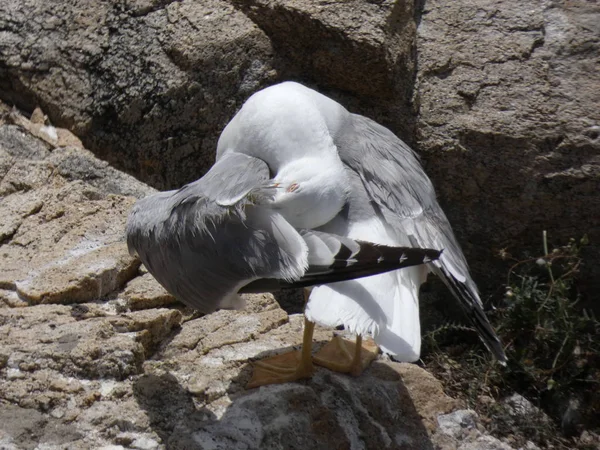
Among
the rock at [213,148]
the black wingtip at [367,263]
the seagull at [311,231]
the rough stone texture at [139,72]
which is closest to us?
the black wingtip at [367,263]

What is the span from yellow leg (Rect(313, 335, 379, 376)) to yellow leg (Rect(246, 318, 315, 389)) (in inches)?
4.8

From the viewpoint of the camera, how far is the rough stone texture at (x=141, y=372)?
3.01 metres

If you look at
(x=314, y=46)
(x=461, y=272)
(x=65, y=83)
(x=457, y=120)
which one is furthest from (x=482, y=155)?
(x=65, y=83)

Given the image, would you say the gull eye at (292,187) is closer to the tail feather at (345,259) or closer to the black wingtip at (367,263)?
the tail feather at (345,259)

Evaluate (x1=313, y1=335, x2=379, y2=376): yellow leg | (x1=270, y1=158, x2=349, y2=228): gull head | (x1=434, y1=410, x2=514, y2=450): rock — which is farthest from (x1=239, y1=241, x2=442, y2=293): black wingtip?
Answer: (x1=434, y1=410, x2=514, y2=450): rock

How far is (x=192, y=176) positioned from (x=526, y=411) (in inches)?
80.1

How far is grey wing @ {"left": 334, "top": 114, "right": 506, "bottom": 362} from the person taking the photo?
10.3 ft

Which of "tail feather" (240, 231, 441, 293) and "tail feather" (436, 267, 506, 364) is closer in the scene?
"tail feather" (240, 231, 441, 293)

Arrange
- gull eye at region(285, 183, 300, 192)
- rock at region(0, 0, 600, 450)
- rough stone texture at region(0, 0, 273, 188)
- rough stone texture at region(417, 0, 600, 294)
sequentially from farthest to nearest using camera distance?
rough stone texture at region(0, 0, 273, 188), rough stone texture at region(417, 0, 600, 294), rock at region(0, 0, 600, 450), gull eye at region(285, 183, 300, 192)

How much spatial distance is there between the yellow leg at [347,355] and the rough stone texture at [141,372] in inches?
1.8

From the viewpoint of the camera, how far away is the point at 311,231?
2979 millimetres

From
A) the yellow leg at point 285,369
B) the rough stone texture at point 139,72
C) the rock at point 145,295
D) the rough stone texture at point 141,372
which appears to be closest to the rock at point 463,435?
the rough stone texture at point 141,372

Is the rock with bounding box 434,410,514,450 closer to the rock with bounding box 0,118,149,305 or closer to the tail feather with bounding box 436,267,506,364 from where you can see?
the tail feather with bounding box 436,267,506,364

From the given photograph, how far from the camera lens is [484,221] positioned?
449 cm
